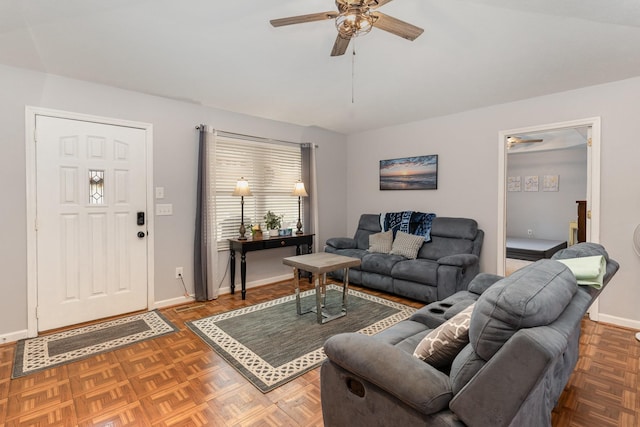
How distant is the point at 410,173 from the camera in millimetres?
4766

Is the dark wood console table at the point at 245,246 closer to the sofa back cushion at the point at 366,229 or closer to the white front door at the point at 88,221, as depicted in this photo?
the white front door at the point at 88,221

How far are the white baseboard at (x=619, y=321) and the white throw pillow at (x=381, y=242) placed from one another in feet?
7.51

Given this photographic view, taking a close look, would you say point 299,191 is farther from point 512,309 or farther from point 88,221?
point 512,309

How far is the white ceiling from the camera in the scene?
2.00 m

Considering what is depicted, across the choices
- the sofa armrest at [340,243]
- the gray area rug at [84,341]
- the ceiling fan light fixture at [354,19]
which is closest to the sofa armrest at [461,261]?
the sofa armrest at [340,243]

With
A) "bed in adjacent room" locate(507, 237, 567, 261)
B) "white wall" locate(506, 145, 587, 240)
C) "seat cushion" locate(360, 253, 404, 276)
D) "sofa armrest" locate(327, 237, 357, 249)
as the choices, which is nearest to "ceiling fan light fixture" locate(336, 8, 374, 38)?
"seat cushion" locate(360, 253, 404, 276)

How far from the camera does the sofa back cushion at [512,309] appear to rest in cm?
100

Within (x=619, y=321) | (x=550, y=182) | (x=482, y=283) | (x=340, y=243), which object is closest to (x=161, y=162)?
(x=340, y=243)

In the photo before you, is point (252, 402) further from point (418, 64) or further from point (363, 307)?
point (418, 64)

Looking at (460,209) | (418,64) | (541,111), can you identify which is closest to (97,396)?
(418,64)

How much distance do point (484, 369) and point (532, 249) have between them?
5428 millimetres

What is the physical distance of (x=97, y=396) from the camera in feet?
6.64

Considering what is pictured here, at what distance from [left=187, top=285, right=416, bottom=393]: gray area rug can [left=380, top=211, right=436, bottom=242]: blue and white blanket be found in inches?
44.8

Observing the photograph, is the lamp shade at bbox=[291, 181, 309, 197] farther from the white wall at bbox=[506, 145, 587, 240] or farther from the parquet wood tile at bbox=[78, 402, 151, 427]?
the white wall at bbox=[506, 145, 587, 240]
